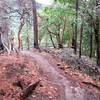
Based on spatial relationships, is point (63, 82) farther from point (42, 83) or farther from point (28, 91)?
point (28, 91)

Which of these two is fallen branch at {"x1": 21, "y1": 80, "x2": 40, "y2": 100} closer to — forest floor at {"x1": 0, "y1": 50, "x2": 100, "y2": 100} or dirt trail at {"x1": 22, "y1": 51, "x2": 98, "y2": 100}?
forest floor at {"x1": 0, "y1": 50, "x2": 100, "y2": 100}

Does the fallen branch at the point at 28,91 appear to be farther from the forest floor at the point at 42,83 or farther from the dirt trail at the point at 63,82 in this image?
the dirt trail at the point at 63,82

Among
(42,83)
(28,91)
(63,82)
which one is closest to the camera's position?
(28,91)

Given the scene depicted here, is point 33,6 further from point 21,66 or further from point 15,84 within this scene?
point 15,84

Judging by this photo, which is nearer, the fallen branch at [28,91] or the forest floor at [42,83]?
the fallen branch at [28,91]

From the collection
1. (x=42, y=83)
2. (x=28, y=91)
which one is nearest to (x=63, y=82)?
(x=42, y=83)

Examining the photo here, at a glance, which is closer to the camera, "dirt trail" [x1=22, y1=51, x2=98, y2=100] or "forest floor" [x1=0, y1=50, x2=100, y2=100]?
"forest floor" [x1=0, y1=50, x2=100, y2=100]

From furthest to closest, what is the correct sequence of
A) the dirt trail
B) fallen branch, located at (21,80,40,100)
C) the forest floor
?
1. the dirt trail
2. the forest floor
3. fallen branch, located at (21,80,40,100)

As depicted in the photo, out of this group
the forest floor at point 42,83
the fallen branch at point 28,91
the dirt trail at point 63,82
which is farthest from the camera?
the dirt trail at point 63,82

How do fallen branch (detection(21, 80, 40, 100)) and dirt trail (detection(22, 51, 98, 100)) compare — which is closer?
fallen branch (detection(21, 80, 40, 100))

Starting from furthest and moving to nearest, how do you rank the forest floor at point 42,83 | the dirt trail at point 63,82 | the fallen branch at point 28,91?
the dirt trail at point 63,82 → the forest floor at point 42,83 → the fallen branch at point 28,91

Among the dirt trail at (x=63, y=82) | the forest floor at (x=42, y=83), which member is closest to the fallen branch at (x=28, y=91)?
the forest floor at (x=42, y=83)

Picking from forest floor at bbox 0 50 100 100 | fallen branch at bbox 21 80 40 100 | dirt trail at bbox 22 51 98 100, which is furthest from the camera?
dirt trail at bbox 22 51 98 100

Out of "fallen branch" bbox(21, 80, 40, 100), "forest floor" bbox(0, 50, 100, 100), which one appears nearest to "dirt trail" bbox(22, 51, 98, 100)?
"forest floor" bbox(0, 50, 100, 100)
